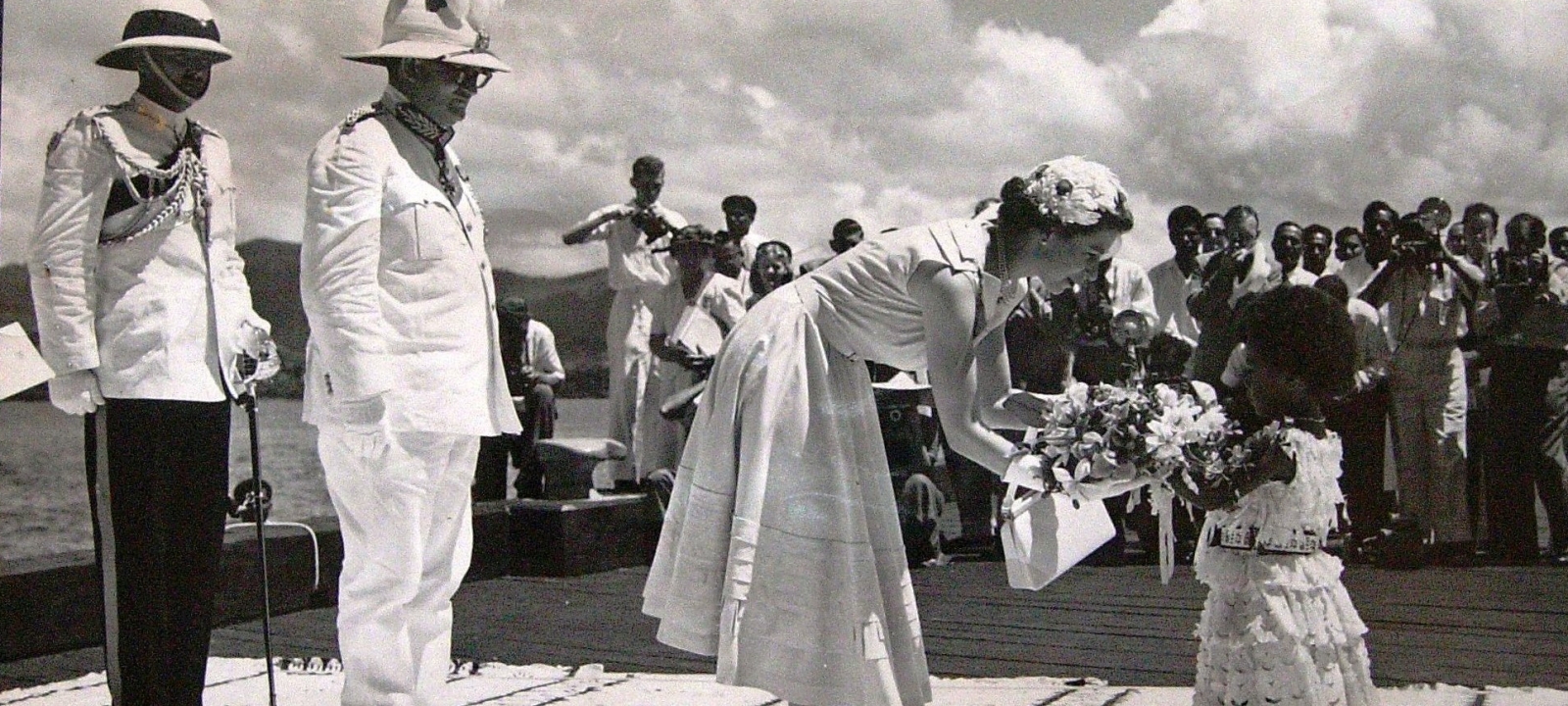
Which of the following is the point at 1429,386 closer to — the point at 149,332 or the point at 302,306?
the point at 302,306

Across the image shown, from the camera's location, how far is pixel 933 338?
3.31 metres

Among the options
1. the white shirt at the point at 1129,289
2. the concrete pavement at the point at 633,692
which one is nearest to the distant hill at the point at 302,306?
the concrete pavement at the point at 633,692

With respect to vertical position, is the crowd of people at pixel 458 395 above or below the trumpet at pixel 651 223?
below

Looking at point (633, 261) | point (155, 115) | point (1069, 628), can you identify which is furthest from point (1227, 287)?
point (155, 115)

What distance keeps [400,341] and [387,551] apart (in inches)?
18.5

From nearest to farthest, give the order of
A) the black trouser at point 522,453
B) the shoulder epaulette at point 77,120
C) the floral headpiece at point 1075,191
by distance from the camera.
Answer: the floral headpiece at point 1075,191, the shoulder epaulette at point 77,120, the black trouser at point 522,453

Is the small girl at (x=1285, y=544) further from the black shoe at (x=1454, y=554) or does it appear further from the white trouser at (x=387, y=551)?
the black shoe at (x=1454, y=554)

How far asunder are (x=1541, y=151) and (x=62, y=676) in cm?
483

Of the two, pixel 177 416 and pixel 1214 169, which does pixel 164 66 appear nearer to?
pixel 177 416

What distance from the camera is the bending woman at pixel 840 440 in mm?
3307

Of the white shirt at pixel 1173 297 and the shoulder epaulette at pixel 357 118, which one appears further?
the white shirt at pixel 1173 297

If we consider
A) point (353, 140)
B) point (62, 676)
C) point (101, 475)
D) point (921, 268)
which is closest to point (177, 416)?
point (101, 475)

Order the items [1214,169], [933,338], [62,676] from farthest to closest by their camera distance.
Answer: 1. [1214,169]
2. [62,676]
3. [933,338]

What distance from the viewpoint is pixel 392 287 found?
3.84 meters
